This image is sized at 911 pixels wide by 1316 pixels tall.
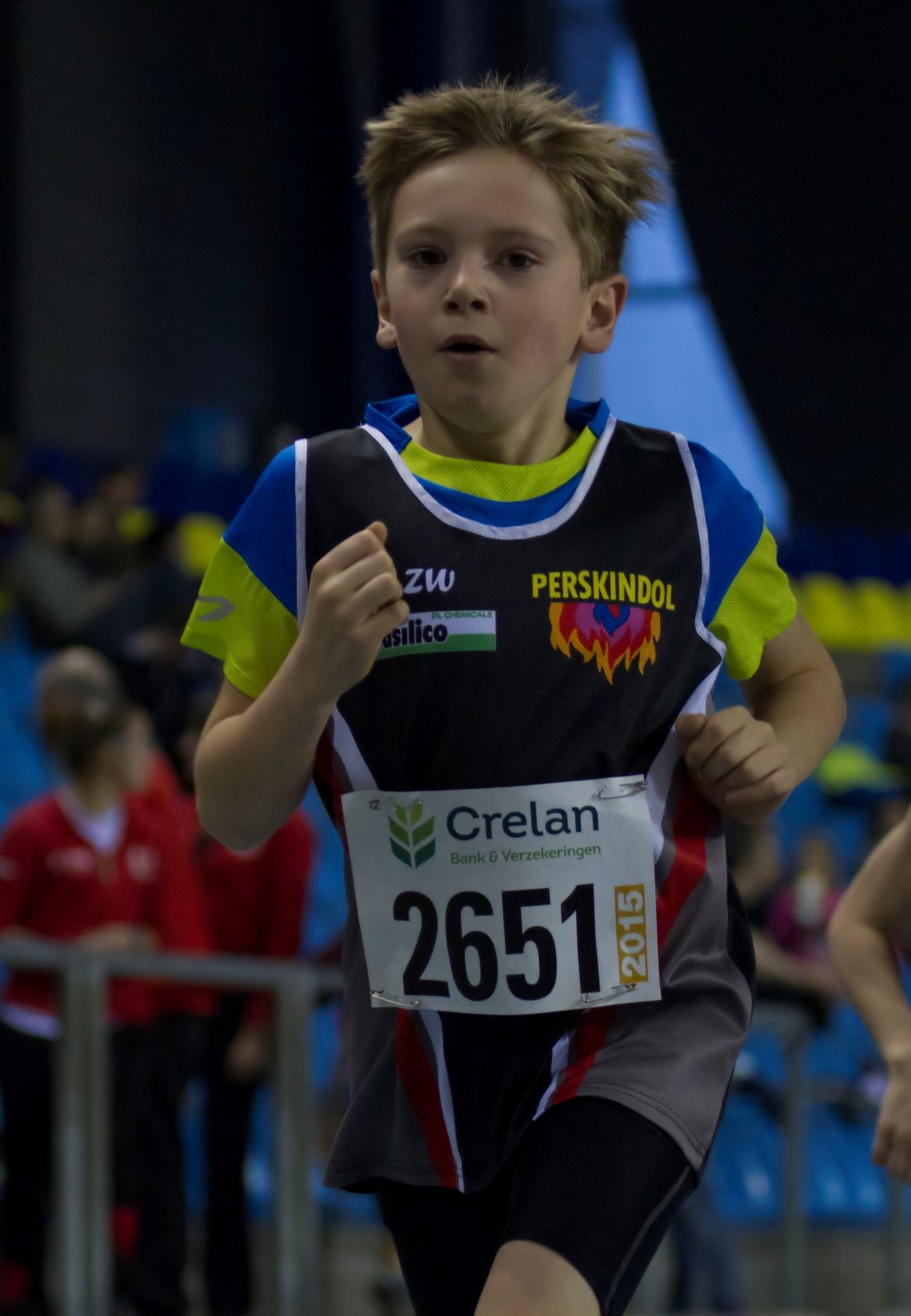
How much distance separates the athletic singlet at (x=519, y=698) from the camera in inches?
76.8

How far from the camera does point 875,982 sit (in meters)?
2.40

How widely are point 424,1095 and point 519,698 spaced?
0.43 meters

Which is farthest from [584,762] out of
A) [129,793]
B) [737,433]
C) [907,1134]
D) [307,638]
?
[737,433]

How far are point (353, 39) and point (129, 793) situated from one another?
32.9 ft

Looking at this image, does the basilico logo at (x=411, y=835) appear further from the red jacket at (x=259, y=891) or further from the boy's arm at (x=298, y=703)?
the red jacket at (x=259, y=891)

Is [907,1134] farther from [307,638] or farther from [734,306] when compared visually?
[734,306]

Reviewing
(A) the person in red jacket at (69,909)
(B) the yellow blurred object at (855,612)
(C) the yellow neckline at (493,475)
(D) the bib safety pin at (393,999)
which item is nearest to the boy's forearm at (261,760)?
(D) the bib safety pin at (393,999)

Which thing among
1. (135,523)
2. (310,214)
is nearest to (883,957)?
(135,523)

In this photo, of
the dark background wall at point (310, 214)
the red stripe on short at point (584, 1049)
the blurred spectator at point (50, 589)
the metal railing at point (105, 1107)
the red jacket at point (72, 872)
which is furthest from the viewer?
the dark background wall at point (310, 214)

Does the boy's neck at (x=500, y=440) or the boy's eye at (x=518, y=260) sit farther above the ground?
the boy's eye at (x=518, y=260)

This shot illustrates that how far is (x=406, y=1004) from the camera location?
1.99 metres

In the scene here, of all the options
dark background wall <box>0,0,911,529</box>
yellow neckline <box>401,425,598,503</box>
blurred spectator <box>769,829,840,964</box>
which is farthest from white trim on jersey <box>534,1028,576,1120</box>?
dark background wall <box>0,0,911,529</box>

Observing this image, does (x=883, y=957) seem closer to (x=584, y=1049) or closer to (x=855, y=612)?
(x=584, y=1049)

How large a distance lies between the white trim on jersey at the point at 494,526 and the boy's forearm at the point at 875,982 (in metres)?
0.76
